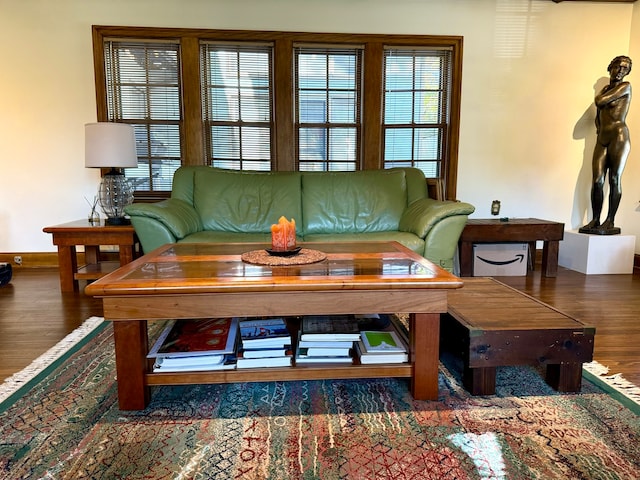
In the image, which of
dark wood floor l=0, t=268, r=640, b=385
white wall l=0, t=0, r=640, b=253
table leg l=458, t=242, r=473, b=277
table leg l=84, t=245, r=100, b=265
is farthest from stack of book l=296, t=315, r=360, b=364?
white wall l=0, t=0, r=640, b=253

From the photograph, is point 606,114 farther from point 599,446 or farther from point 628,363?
point 599,446

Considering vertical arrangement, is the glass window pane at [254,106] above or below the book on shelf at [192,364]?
above

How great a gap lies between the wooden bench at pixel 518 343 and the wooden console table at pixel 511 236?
183 centimetres

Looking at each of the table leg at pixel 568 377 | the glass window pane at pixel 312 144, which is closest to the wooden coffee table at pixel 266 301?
the table leg at pixel 568 377

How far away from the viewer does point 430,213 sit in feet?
9.58

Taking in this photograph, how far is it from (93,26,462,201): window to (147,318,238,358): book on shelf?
247 cm

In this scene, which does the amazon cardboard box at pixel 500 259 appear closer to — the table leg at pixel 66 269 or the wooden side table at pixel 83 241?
the wooden side table at pixel 83 241

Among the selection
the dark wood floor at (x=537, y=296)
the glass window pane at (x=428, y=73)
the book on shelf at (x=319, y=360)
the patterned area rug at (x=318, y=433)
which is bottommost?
the dark wood floor at (x=537, y=296)

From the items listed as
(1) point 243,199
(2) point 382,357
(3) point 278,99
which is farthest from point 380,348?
(3) point 278,99

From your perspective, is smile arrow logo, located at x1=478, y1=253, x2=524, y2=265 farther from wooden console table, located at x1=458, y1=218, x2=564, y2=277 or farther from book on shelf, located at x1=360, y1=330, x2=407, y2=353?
book on shelf, located at x1=360, y1=330, x2=407, y2=353

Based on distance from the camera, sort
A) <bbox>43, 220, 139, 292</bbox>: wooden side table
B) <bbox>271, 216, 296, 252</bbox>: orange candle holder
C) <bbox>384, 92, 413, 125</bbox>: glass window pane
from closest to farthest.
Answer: <bbox>271, 216, 296, 252</bbox>: orange candle holder
<bbox>43, 220, 139, 292</bbox>: wooden side table
<bbox>384, 92, 413, 125</bbox>: glass window pane

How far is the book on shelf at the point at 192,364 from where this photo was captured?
153 centimetres

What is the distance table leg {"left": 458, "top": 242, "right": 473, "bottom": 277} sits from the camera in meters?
3.59

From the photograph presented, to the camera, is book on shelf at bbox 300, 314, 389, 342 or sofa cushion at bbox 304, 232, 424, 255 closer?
book on shelf at bbox 300, 314, 389, 342
